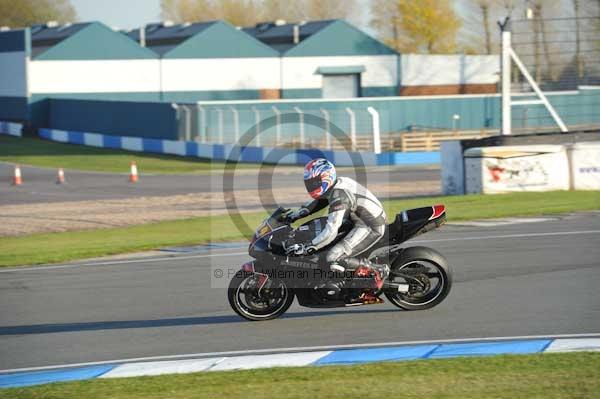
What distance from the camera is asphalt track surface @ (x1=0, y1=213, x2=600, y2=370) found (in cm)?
992

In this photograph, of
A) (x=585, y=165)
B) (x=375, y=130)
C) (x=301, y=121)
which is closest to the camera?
(x=585, y=165)

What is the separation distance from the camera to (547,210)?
20.8 metres

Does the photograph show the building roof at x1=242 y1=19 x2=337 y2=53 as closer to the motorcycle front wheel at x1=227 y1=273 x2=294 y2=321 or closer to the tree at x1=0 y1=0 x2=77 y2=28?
the tree at x1=0 y1=0 x2=77 y2=28

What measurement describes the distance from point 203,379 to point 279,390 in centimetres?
81

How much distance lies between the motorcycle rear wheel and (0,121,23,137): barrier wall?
2053 inches

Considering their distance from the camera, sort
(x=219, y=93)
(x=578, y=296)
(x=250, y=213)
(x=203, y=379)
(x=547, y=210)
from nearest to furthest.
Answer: (x=203, y=379), (x=578, y=296), (x=547, y=210), (x=250, y=213), (x=219, y=93)

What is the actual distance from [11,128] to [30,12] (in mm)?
60202

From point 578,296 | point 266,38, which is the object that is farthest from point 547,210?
point 266,38

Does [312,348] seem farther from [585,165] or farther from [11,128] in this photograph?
[11,128]

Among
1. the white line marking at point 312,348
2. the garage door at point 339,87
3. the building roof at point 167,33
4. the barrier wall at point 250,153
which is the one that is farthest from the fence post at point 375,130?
the white line marking at point 312,348

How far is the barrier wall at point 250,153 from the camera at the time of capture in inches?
1613

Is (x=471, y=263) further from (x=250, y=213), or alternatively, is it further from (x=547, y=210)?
(x=250, y=213)

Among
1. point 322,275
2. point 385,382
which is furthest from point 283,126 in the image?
point 385,382

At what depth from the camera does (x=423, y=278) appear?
1082cm
